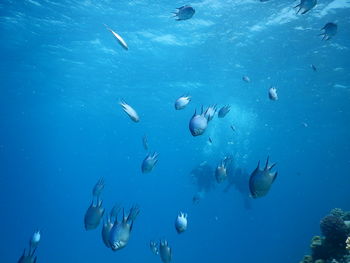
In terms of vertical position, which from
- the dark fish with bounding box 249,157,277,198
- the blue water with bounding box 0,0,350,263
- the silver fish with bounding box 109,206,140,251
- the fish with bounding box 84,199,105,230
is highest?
the dark fish with bounding box 249,157,277,198

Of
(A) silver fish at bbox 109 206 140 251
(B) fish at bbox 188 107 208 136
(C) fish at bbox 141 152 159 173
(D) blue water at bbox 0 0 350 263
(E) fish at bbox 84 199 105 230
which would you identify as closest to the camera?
(A) silver fish at bbox 109 206 140 251

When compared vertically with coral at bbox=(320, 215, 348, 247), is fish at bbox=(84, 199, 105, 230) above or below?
above

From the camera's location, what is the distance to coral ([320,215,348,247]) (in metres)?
8.31

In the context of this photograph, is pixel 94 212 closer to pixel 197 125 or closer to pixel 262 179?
pixel 197 125

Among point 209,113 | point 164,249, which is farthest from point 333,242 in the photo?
point 209,113

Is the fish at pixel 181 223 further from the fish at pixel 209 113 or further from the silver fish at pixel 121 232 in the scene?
the fish at pixel 209 113

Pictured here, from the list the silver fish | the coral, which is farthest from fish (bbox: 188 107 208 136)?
the coral

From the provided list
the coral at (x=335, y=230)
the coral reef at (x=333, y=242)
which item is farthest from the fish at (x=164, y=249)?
the coral at (x=335, y=230)

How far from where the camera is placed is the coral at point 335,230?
8312 mm

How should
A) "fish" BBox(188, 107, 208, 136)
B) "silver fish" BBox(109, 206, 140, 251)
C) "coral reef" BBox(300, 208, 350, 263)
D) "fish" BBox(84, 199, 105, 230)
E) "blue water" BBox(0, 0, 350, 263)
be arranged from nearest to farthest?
"silver fish" BBox(109, 206, 140, 251), "fish" BBox(188, 107, 208, 136), "fish" BBox(84, 199, 105, 230), "coral reef" BBox(300, 208, 350, 263), "blue water" BBox(0, 0, 350, 263)

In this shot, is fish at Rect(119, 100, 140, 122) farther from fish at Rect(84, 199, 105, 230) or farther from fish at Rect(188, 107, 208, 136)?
fish at Rect(84, 199, 105, 230)

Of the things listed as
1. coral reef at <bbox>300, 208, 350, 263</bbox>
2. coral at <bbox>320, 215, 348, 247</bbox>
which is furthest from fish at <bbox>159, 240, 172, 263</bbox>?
coral at <bbox>320, 215, 348, 247</bbox>

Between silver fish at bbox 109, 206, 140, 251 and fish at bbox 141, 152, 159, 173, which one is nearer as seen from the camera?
silver fish at bbox 109, 206, 140, 251

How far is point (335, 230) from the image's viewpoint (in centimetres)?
835
